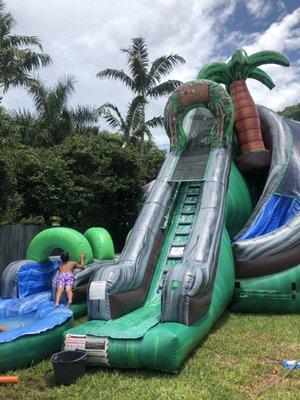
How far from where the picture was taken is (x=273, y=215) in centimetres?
888

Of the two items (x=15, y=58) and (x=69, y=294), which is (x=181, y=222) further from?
(x=15, y=58)

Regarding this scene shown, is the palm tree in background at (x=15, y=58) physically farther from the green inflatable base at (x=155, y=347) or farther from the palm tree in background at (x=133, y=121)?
the green inflatable base at (x=155, y=347)

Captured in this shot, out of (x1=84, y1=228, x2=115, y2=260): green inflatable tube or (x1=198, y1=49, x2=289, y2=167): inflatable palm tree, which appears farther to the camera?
(x1=198, y1=49, x2=289, y2=167): inflatable palm tree

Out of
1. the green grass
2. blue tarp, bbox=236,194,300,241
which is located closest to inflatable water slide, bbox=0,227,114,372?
the green grass

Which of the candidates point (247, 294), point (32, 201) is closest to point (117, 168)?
point (32, 201)

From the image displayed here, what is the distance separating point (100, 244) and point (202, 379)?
5.35 meters

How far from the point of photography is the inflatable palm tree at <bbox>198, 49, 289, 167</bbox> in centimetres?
1079

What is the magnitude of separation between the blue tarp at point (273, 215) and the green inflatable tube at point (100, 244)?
9.65ft

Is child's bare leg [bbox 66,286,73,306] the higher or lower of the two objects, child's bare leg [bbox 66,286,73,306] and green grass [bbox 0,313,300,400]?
the higher

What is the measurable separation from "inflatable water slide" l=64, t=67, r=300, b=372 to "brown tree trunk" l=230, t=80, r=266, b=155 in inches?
12.1

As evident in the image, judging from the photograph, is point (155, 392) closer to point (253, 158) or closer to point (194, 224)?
point (194, 224)

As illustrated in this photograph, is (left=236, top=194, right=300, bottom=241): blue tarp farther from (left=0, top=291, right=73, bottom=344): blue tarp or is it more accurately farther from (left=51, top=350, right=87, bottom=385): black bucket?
(left=51, top=350, right=87, bottom=385): black bucket

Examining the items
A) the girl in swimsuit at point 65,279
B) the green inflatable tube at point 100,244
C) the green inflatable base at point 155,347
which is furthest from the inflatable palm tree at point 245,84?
the green inflatable base at point 155,347

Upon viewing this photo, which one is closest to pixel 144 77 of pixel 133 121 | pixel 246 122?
pixel 133 121
